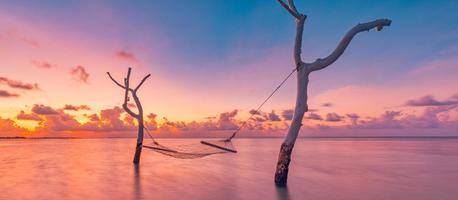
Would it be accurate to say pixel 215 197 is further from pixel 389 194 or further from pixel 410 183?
pixel 410 183

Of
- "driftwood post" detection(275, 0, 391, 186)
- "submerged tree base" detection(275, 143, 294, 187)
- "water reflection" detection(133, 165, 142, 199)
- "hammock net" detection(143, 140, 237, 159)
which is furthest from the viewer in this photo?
"hammock net" detection(143, 140, 237, 159)

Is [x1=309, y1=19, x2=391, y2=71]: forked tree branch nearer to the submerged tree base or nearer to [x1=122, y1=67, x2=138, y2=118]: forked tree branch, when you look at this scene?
the submerged tree base

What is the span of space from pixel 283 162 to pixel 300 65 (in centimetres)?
394

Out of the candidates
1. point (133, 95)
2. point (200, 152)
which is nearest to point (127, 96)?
point (133, 95)

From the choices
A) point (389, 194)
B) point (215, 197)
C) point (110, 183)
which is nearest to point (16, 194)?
point (110, 183)

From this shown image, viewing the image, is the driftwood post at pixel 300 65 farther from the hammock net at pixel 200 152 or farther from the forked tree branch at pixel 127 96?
the forked tree branch at pixel 127 96

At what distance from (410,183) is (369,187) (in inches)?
134

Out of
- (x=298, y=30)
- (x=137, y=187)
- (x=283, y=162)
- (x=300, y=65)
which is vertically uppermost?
(x=298, y=30)

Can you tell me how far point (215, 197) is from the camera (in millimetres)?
14320

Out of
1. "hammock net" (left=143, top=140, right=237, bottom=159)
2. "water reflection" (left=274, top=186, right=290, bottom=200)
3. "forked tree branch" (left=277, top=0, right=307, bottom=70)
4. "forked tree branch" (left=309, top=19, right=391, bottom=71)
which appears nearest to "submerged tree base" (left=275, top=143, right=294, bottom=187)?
"water reflection" (left=274, top=186, right=290, bottom=200)

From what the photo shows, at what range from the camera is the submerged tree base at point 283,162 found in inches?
546

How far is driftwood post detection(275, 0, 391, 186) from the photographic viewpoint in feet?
45.0

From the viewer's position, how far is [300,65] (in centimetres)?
1387

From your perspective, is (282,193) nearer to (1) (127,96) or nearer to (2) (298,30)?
(2) (298,30)
